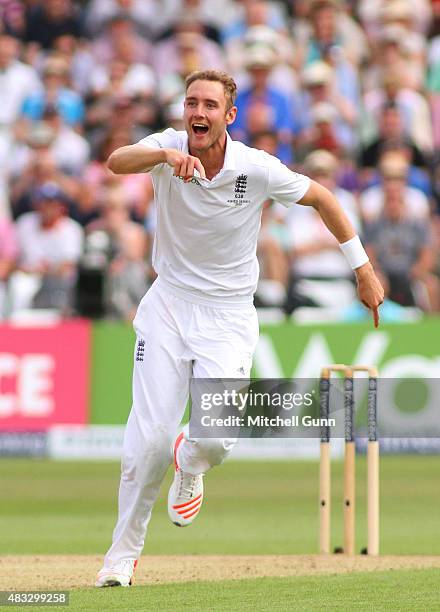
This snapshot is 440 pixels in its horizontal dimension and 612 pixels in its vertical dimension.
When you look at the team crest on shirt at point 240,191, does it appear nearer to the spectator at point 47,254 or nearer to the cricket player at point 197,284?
the cricket player at point 197,284

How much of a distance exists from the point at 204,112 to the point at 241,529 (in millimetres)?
4492

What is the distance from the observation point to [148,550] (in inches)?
361

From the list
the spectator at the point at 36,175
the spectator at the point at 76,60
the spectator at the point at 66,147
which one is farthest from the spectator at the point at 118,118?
the spectator at the point at 36,175

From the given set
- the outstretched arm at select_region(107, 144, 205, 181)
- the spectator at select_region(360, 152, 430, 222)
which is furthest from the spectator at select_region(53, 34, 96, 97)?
the outstretched arm at select_region(107, 144, 205, 181)

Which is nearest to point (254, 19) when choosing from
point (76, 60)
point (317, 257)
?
point (76, 60)

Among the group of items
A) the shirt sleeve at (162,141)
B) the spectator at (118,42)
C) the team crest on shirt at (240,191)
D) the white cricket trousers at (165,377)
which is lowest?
the white cricket trousers at (165,377)

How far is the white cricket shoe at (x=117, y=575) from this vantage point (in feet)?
22.1

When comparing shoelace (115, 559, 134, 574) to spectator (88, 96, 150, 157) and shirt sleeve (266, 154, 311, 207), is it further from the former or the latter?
spectator (88, 96, 150, 157)

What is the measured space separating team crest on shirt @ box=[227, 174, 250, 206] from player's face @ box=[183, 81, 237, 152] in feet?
0.72

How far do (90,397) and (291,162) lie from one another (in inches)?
142

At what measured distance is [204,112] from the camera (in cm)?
639

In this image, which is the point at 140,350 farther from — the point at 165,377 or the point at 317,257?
the point at 317,257

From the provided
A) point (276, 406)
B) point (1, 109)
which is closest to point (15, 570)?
point (276, 406)

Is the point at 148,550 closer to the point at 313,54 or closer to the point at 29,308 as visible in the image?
the point at 29,308
